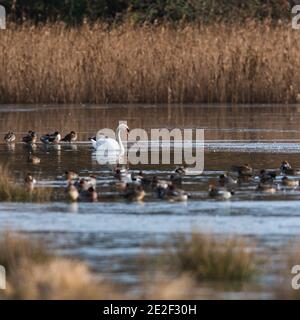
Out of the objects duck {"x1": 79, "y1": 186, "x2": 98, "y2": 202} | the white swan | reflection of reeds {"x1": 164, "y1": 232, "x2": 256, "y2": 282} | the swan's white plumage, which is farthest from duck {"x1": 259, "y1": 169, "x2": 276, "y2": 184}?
reflection of reeds {"x1": 164, "y1": 232, "x2": 256, "y2": 282}

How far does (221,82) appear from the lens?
2936 cm

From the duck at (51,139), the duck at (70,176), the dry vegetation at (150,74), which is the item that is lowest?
the duck at (70,176)

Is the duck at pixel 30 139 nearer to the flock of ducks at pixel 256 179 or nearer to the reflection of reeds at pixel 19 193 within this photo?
the flock of ducks at pixel 256 179

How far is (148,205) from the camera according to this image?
14039 mm

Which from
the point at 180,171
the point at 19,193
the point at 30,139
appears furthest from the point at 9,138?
the point at 19,193

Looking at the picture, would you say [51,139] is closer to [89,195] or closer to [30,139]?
[30,139]

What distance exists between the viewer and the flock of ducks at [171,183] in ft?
47.5

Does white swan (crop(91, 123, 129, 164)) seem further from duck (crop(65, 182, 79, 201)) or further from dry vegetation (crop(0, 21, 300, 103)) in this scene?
dry vegetation (crop(0, 21, 300, 103))

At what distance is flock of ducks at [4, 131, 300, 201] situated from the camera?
14.5 metres

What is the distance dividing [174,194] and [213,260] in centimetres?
417

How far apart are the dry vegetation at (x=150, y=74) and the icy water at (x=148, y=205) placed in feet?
11.3

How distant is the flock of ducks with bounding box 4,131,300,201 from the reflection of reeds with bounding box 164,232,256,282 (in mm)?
3782

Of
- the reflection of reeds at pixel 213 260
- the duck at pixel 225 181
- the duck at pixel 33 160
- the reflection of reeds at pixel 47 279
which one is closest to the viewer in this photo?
the reflection of reeds at pixel 47 279

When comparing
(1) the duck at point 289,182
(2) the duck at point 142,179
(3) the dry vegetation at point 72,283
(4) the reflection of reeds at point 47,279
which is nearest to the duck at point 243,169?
(1) the duck at point 289,182
